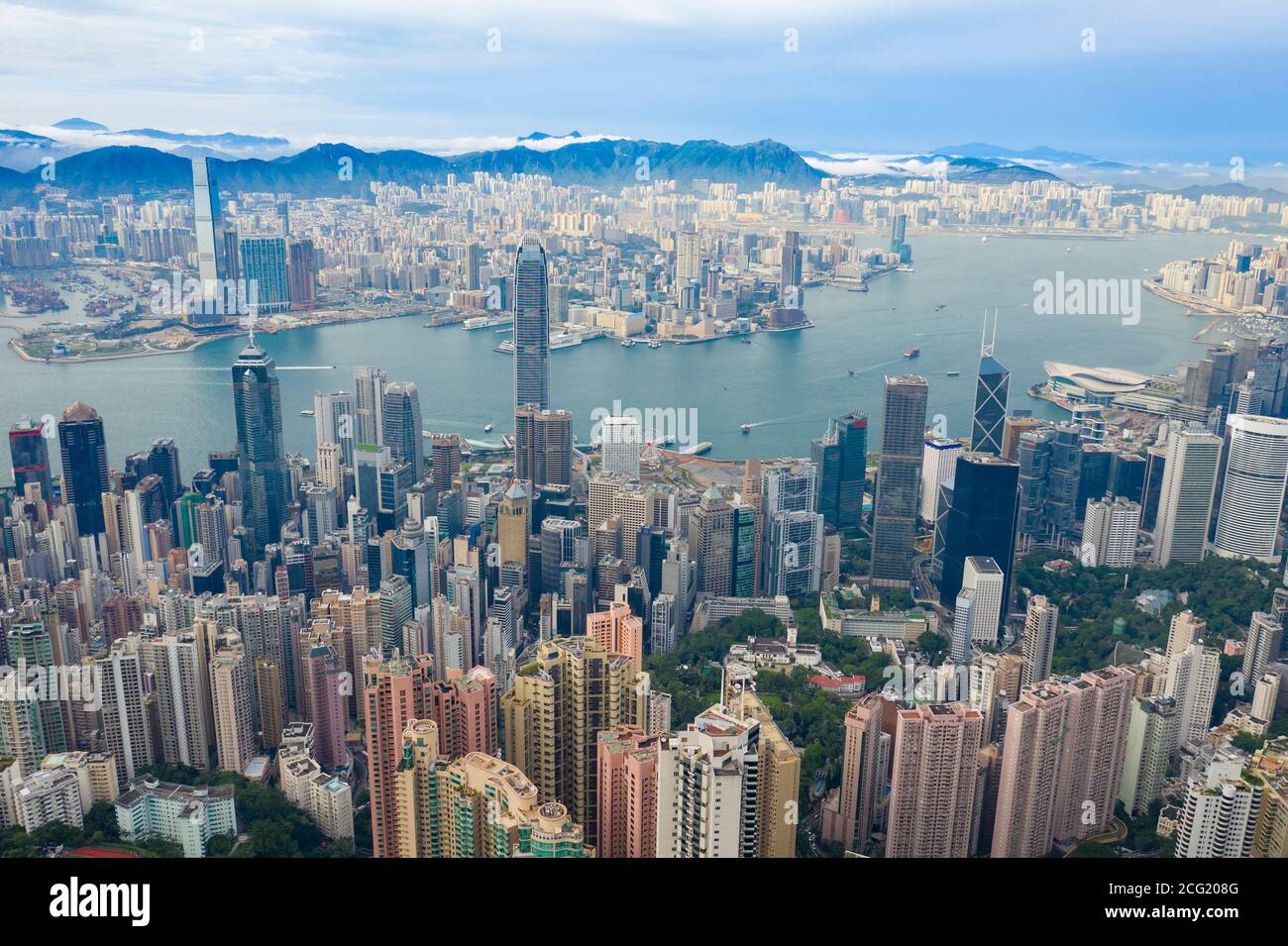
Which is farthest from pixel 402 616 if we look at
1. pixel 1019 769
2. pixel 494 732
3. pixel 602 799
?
pixel 1019 769

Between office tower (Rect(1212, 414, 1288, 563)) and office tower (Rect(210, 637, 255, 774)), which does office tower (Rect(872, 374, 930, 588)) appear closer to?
office tower (Rect(1212, 414, 1288, 563))

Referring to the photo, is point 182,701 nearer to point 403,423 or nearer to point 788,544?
point 788,544

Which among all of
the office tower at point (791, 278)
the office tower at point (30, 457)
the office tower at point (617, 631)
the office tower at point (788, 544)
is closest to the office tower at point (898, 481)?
the office tower at point (788, 544)

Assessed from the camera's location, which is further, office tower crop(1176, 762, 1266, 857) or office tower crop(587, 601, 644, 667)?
office tower crop(587, 601, 644, 667)

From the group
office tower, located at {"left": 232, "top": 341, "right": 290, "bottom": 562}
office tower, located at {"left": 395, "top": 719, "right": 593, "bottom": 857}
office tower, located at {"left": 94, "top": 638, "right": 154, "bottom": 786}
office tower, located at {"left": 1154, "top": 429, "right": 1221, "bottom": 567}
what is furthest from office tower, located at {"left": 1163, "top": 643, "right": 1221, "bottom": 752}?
office tower, located at {"left": 232, "top": 341, "right": 290, "bottom": 562}

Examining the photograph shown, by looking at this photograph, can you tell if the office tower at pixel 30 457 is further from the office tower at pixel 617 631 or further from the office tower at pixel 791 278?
the office tower at pixel 791 278

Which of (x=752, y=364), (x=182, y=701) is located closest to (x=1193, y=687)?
(x=182, y=701)
